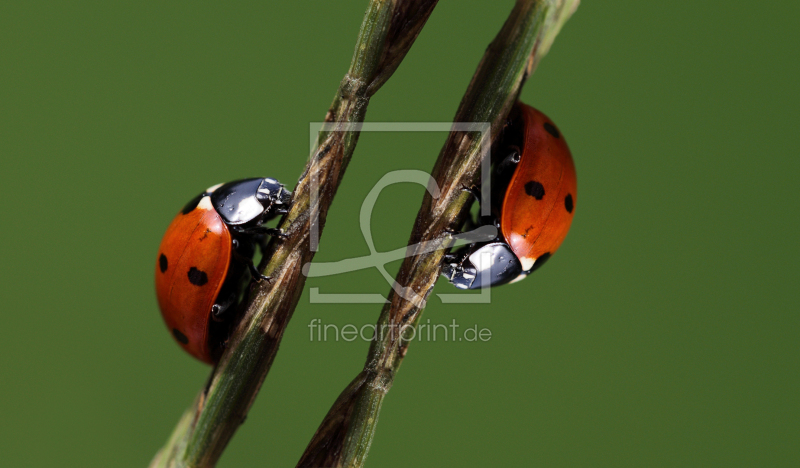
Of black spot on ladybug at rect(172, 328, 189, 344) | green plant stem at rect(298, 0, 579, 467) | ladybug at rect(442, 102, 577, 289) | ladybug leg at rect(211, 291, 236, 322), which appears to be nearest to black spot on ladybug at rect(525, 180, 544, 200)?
ladybug at rect(442, 102, 577, 289)

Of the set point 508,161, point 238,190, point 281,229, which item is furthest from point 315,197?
point 508,161

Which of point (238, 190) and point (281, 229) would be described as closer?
point (281, 229)

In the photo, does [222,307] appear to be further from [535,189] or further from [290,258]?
[535,189]

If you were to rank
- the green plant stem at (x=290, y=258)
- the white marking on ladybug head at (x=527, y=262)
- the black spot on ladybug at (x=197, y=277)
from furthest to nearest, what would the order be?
the white marking on ladybug head at (x=527, y=262)
the black spot on ladybug at (x=197, y=277)
the green plant stem at (x=290, y=258)

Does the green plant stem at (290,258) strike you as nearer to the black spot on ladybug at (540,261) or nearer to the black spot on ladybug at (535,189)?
the black spot on ladybug at (535,189)

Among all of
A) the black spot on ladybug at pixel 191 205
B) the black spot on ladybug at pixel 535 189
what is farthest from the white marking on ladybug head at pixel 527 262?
the black spot on ladybug at pixel 191 205

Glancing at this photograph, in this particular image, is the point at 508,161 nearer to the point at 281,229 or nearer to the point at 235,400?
the point at 281,229
